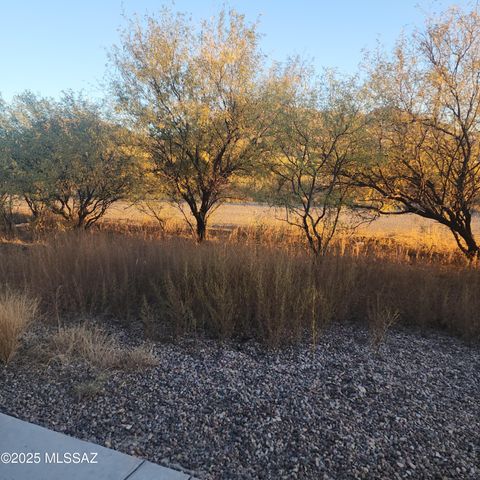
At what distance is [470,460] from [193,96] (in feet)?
32.0

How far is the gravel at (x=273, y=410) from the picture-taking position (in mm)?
3029

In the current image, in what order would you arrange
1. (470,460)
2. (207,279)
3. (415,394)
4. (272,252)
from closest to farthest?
(470,460), (415,394), (207,279), (272,252)

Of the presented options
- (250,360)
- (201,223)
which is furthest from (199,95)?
(250,360)

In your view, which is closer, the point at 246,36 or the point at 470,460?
the point at 470,460

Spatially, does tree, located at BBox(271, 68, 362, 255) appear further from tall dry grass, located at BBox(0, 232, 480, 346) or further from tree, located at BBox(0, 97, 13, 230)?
tree, located at BBox(0, 97, 13, 230)

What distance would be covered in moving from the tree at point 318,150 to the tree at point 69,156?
179 inches

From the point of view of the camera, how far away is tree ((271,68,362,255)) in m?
8.64

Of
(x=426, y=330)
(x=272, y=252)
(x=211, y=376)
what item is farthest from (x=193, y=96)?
(x=211, y=376)

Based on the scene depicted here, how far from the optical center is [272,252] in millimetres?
6910

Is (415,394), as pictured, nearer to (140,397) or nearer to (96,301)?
(140,397)

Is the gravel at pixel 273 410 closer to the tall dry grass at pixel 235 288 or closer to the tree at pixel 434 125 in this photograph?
the tall dry grass at pixel 235 288

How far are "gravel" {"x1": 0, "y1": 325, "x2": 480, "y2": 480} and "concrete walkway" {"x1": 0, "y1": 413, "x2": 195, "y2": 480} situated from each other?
0.50 feet

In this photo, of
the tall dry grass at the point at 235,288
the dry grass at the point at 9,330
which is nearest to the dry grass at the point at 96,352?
the dry grass at the point at 9,330

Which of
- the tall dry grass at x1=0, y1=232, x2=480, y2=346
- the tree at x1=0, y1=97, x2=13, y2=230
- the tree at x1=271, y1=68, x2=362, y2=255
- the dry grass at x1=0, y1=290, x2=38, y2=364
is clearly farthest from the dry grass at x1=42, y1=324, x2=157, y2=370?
the tree at x1=0, y1=97, x2=13, y2=230
